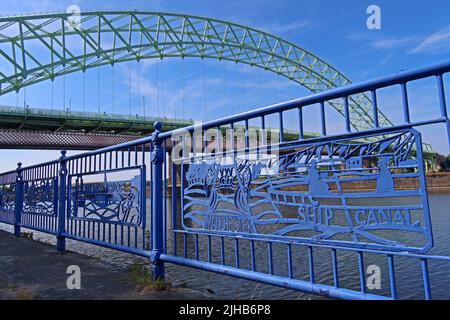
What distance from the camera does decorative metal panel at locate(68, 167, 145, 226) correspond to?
15.2 feet

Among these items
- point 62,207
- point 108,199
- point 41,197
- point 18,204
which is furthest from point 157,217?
point 18,204

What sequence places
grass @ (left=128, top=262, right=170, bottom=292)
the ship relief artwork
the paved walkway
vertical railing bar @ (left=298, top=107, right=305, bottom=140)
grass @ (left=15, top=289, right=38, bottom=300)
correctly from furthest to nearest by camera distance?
grass @ (left=128, top=262, right=170, bottom=292) < the paved walkway < grass @ (left=15, top=289, right=38, bottom=300) < vertical railing bar @ (left=298, top=107, right=305, bottom=140) < the ship relief artwork

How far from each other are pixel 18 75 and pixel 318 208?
3931cm

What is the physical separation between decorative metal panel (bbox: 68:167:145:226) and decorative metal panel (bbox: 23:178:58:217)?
→ 780 mm

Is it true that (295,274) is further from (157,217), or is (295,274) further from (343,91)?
(343,91)

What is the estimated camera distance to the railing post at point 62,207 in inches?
254

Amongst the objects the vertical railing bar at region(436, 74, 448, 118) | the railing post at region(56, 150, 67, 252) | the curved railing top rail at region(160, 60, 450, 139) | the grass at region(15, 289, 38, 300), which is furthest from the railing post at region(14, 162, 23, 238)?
the vertical railing bar at region(436, 74, 448, 118)

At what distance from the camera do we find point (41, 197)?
7.57 metres

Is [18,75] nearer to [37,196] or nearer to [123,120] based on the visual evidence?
[123,120]

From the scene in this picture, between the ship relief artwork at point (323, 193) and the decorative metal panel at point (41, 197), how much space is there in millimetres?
4292

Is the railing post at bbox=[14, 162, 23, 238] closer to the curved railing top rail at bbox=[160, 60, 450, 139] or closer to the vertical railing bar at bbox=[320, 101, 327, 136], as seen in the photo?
the curved railing top rail at bbox=[160, 60, 450, 139]

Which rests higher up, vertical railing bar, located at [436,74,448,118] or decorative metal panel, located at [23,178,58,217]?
vertical railing bar, located at [436,74,448,118]
